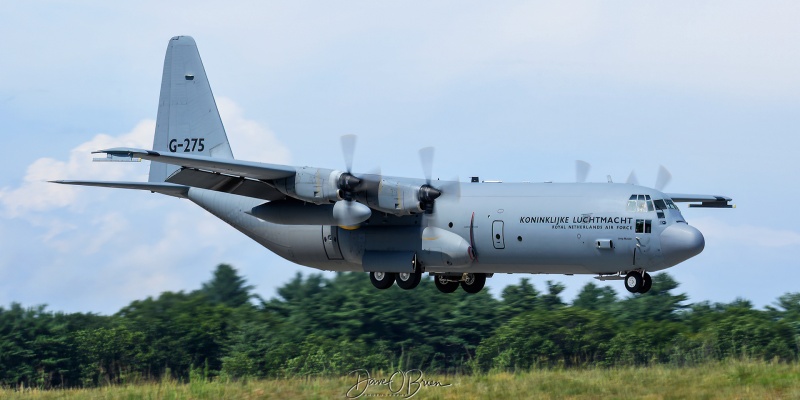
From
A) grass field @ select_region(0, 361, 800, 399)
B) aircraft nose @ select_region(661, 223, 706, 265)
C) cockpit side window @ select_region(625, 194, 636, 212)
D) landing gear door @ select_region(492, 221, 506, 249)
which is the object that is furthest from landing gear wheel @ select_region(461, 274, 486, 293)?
aircraft nose @ select_region(661, 223, 706, 265)

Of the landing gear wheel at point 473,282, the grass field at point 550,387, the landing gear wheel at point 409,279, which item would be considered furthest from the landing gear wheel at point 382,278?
the grass field at point 550,387

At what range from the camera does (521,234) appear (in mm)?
27109

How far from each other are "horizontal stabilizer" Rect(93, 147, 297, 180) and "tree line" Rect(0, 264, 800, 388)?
1292 centimetres

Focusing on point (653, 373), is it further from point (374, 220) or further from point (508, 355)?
point (508, 355)

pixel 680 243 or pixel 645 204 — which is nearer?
pixel 680 243

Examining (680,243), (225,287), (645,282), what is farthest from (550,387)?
(225,287)

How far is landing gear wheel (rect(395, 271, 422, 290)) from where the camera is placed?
28505mm

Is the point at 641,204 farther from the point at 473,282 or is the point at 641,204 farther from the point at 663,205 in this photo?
the point at 473,282

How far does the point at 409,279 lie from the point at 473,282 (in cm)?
244

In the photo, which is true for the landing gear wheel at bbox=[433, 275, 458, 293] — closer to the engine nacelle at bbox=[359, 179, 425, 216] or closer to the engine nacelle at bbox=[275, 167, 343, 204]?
the engine nacelle at bbox=[359, 179, 425, 216]

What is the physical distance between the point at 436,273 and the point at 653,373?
21.8ft
